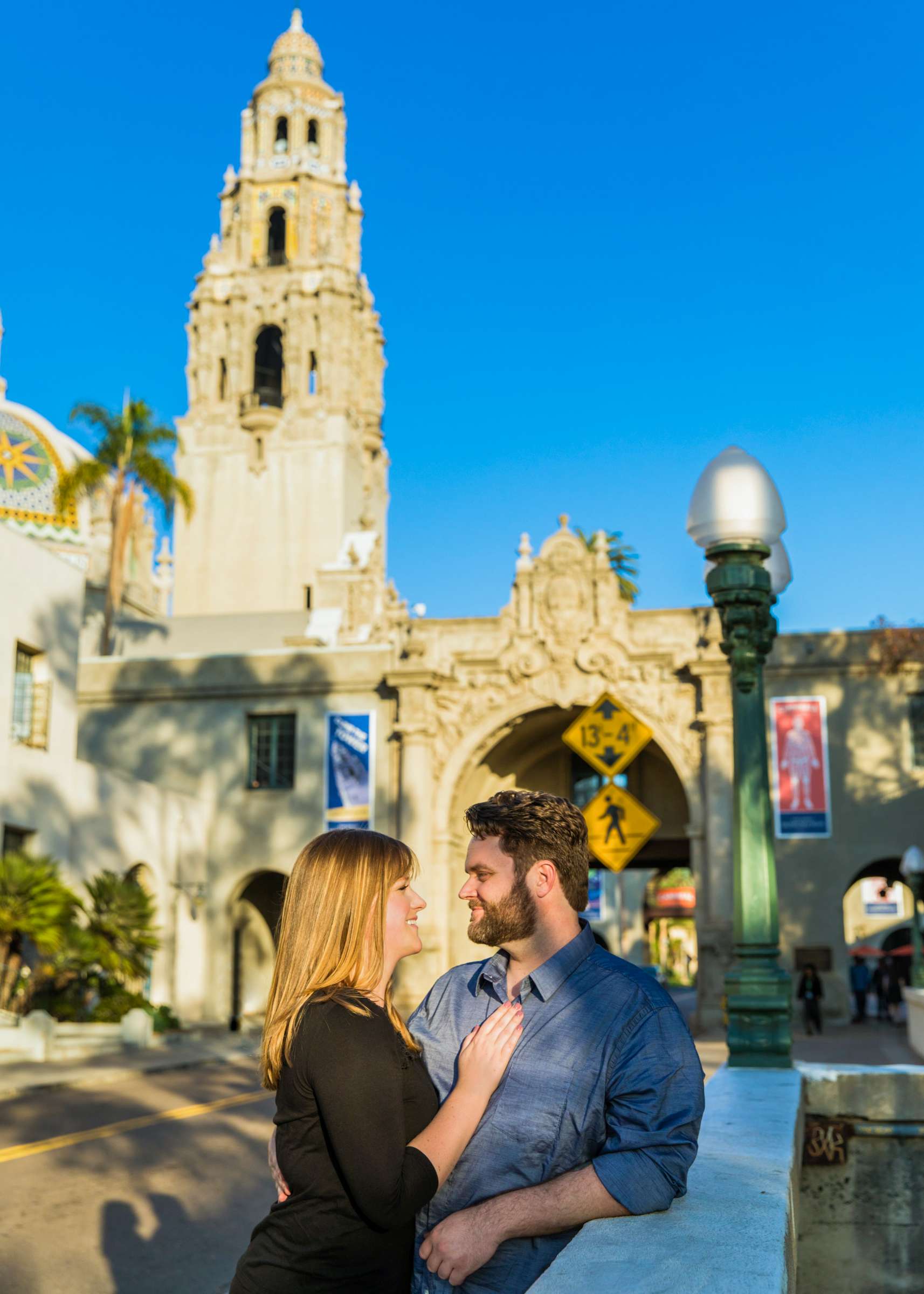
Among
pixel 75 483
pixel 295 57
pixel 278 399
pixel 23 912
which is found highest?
pixel 295 57

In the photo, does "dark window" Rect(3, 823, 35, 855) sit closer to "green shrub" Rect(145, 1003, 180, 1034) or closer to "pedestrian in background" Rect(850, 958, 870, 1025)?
"green shrub" Rect(145, 1003, 180, 1034)

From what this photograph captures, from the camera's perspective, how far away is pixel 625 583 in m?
55.7

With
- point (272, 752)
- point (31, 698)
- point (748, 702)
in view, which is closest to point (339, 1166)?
point (748, 702)

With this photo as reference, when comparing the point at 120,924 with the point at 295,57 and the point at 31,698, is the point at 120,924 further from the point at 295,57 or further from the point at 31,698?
the point at 295,57

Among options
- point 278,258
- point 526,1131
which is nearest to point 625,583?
point 278,258

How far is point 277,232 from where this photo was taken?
60.2 metres

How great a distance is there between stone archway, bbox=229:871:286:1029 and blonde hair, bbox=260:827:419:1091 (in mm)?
32757

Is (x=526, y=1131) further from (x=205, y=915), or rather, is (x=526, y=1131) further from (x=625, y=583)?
(x=625, y=583)

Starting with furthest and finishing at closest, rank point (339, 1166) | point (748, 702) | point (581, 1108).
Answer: point (748, 702)
point (581, 1108)
point (339, 1166)

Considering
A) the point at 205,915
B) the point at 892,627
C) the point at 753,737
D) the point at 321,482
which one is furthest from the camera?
the point at 321,482

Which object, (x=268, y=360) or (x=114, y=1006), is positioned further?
(x=268, y=360)

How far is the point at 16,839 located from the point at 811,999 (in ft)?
54.5

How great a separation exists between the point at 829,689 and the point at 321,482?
28.4 meters

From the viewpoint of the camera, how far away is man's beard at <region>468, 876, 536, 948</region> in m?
3.58
